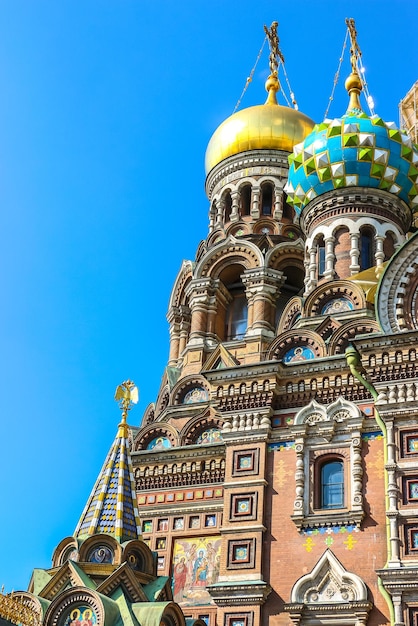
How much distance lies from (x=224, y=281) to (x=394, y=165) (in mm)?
3238

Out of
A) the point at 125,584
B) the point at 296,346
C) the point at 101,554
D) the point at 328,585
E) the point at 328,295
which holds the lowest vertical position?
the point at 125,584

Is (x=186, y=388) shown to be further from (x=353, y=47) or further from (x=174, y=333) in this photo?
(x=353, y=47)

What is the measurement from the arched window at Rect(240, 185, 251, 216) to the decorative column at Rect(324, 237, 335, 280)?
2.89 m

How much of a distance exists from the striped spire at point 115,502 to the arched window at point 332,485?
1.80m

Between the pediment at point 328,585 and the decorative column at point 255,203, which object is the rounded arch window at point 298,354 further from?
the decorative column at point 255,203

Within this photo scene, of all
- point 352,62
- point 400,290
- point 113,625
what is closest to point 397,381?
point 400,290

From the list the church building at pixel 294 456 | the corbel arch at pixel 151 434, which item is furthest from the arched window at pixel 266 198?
the corbel arch at pixel 151 434

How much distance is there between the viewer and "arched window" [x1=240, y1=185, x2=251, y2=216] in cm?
1509

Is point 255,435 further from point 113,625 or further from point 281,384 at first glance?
point 113,625

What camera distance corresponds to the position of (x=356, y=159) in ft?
40.3

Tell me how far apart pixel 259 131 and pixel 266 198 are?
1.16 m

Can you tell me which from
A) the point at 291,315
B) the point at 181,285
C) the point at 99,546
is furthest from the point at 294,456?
the point at 181,285

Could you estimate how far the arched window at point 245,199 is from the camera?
1509cm

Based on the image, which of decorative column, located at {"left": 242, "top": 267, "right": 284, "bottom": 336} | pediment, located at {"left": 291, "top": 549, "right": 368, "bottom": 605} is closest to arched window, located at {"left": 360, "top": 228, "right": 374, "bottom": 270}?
decorative column, located at {"left": 242, "top": 267, "right": 284, "bottom": 336}
